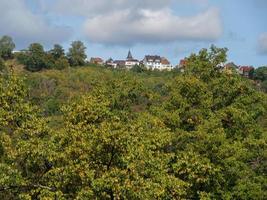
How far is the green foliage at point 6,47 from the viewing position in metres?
176

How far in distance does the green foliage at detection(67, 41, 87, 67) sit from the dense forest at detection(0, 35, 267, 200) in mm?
130223

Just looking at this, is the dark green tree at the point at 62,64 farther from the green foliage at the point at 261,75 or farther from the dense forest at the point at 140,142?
the dense forest at the point at 140,142

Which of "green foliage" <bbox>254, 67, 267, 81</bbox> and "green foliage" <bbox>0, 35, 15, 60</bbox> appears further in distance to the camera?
"green foliage" <bbox>0, 35, 15, 60</bbox>

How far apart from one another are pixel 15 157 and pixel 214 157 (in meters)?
11.3

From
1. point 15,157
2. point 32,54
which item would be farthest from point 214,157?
point 32,54

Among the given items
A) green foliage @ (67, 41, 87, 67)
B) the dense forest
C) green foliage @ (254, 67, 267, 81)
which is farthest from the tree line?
the dense forest

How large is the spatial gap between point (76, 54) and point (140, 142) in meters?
150

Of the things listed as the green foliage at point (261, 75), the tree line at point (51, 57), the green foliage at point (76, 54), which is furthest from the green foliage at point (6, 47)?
the green foliage at point (261, 75)

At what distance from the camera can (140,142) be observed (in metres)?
19.9

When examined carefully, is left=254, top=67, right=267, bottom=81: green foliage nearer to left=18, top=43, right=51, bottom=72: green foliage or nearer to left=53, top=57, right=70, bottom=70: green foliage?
left=53, top=57, right=70, bottom=70: green foliage

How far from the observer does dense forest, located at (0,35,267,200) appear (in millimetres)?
18594

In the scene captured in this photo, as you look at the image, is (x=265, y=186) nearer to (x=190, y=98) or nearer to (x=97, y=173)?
(x=190, y=98)

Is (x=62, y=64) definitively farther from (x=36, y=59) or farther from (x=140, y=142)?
(x=140, y=142)

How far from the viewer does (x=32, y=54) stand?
529 ft
